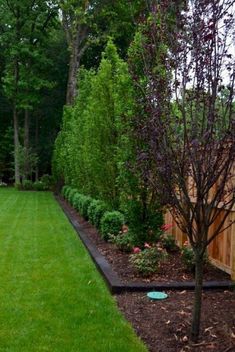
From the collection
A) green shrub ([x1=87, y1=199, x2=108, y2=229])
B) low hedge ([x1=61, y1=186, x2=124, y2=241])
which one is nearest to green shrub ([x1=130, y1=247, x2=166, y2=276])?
low hedge ([x1=61, y1=186, x2=124, y2=241])

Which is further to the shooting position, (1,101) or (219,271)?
(1,101)

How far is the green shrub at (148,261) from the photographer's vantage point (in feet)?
16.6

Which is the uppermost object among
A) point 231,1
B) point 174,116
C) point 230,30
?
point 231,1

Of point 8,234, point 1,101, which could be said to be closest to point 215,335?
point 8,234

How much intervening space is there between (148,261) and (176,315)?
134 cm

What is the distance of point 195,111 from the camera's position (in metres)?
3.18

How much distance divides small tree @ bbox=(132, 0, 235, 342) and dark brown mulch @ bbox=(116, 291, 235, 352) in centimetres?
15

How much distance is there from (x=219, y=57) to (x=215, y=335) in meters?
2.07

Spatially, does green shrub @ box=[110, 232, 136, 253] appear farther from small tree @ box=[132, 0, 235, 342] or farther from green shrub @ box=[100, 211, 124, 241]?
small tree @ box=[132, 0, 235, 342]

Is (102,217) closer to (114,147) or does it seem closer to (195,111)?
(114,147)

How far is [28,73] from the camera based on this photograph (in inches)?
958

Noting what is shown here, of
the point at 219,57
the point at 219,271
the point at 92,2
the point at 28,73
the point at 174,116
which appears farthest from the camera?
the point at 28,73

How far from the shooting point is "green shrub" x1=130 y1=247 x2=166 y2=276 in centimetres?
505

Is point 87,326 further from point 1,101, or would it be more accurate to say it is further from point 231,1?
point 1,101
